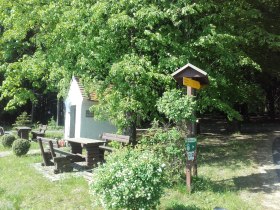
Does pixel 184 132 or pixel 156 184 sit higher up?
pixel 184 132

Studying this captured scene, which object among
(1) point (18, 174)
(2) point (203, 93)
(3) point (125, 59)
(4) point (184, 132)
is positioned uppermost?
(3) point (125, 59)

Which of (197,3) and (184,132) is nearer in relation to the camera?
(184,132)

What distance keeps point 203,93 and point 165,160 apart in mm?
4191

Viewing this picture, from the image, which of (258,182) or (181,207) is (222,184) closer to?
(258,182)

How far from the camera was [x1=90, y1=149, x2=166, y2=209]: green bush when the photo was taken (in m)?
6.12

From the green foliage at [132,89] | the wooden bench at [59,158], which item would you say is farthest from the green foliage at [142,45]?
the wooden bench at [59,158]

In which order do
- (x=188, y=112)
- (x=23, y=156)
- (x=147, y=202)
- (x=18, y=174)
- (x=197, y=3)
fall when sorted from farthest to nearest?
(x=23, y=156), (x=197, y=3), (x=18, y=174), (x=188, y=112), (x=147, y=202)

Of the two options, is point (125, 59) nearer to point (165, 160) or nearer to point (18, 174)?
point (165, 160)

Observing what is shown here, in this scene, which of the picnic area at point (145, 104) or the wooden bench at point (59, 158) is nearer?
the picnic area at point (145, 104)

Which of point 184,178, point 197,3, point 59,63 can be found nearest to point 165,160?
point 184,178

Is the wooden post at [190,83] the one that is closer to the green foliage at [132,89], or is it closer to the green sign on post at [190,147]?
the green sign on post at [190,147]

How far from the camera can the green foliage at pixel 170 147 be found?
8.55 metres

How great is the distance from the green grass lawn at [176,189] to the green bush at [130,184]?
114 cm

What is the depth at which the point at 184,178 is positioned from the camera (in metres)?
9.01
